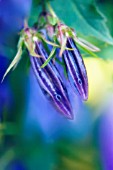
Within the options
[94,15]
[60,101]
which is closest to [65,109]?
[60,101]

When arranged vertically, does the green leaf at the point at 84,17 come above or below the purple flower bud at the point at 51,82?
above

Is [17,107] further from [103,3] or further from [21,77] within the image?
[103,3]

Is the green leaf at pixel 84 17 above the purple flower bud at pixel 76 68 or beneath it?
above
